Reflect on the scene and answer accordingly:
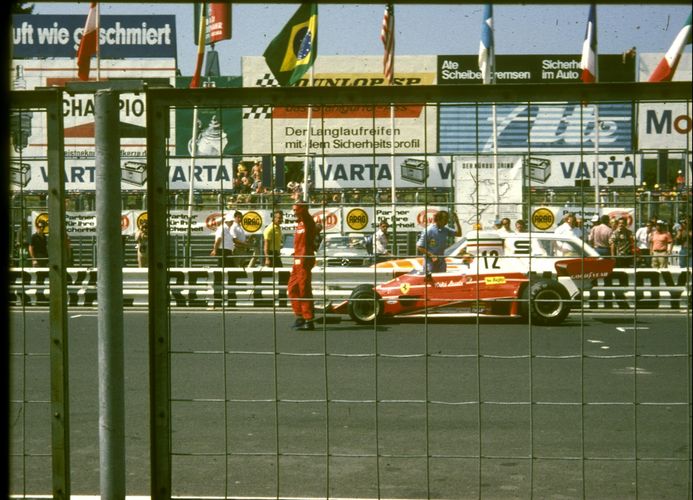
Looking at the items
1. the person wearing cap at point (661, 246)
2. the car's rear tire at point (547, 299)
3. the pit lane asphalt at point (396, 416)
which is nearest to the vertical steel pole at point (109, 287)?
the pit lane asphalt at point (396, 416)

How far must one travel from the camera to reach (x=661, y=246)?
372cm

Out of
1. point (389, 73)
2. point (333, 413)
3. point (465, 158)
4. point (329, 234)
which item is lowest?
point (333, 413)

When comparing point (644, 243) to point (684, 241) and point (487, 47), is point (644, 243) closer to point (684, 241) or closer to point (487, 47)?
point (684, 241)

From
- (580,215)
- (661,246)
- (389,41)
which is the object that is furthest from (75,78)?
(661,246)

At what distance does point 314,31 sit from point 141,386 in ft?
47.8

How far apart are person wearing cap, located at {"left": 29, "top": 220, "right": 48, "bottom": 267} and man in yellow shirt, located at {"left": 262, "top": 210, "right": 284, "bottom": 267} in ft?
3.04

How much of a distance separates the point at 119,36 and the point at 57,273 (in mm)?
31838

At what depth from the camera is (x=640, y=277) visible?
13.2ft

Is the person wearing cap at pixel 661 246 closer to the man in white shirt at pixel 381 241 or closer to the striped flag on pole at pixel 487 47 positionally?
the man in white shirt at pixel 381 241

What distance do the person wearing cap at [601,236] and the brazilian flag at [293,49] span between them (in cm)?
1792

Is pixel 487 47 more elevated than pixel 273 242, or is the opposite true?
pixel 487 47

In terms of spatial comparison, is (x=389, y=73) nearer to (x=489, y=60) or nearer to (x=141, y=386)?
(x=489, y=60)

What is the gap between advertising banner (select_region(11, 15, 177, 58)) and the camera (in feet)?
110

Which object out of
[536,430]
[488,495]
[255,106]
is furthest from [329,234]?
[536,430]
